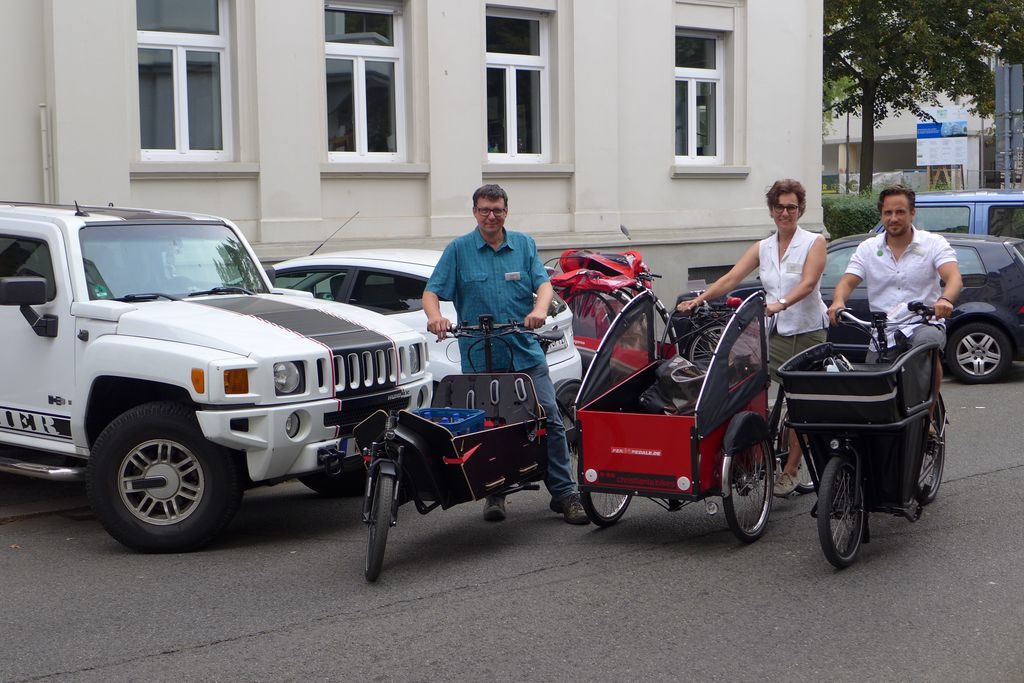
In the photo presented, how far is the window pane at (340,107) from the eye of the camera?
15.6 m

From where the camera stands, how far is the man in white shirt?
739 cm

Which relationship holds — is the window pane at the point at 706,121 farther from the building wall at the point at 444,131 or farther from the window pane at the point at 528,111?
the window pane at the point at 528,111

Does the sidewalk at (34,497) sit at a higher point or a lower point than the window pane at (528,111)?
lower

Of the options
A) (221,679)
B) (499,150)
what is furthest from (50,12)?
(221,679)

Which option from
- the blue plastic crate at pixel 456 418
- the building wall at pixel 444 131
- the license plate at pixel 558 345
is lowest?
the blue plastic crate at pixel 456 418

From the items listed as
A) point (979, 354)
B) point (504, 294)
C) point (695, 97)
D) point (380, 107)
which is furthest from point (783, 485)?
point (695, 97)

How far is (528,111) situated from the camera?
17594 millimetres

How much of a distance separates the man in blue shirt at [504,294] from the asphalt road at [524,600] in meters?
0.31

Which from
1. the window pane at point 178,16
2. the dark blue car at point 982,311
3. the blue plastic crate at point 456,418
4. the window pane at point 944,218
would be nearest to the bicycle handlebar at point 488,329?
the blue plastic crate at point 456,418

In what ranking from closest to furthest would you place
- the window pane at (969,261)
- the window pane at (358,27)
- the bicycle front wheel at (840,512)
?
1. the bicycle front wheel at (840,512)
2. the window pane at (969,261)
3. the window pane at (358,27)

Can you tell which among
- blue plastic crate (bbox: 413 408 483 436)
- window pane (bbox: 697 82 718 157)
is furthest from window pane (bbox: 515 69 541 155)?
blue plastic crate (bbox: 413 408 483 436)

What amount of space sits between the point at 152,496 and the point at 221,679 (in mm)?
2172

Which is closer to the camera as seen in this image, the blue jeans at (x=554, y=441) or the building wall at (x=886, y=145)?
the blue jeans at (x=554, y=441)

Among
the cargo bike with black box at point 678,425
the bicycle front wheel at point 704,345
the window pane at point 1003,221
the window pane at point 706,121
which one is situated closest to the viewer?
the cargo bike with black box at point 678,425
